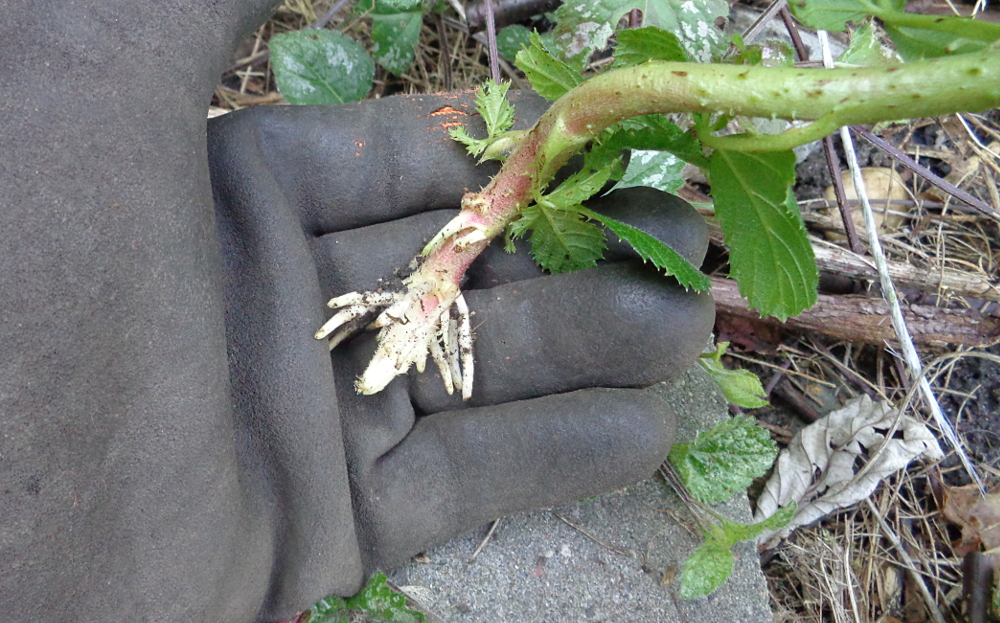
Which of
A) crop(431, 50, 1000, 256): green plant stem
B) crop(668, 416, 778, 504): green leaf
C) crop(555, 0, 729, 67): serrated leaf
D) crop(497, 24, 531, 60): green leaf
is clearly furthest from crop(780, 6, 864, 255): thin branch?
crop(431, 50, 1000, 256): green plant stem

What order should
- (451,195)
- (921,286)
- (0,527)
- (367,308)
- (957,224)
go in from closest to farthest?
(0,527) < (367,308) < (451,195) < (921,286) < (957,224)

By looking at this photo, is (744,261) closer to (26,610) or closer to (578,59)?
(578,59)

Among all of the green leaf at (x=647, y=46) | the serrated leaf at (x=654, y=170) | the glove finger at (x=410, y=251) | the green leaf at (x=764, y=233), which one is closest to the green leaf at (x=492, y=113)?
the glove finger at (x=410, y=251)

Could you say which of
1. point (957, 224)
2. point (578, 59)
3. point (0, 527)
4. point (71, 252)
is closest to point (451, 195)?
point (578, 59)

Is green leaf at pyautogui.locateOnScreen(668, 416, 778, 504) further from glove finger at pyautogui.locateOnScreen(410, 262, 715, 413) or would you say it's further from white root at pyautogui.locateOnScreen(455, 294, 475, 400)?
white root at pyautogui.locateOnScreen(455, 294, 475, 400)

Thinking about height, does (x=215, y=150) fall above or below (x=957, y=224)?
above

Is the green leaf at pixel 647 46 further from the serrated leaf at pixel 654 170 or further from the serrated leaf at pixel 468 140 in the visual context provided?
the serrated leaf at pixel 654 170

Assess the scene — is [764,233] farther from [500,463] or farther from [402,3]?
[402,3]
